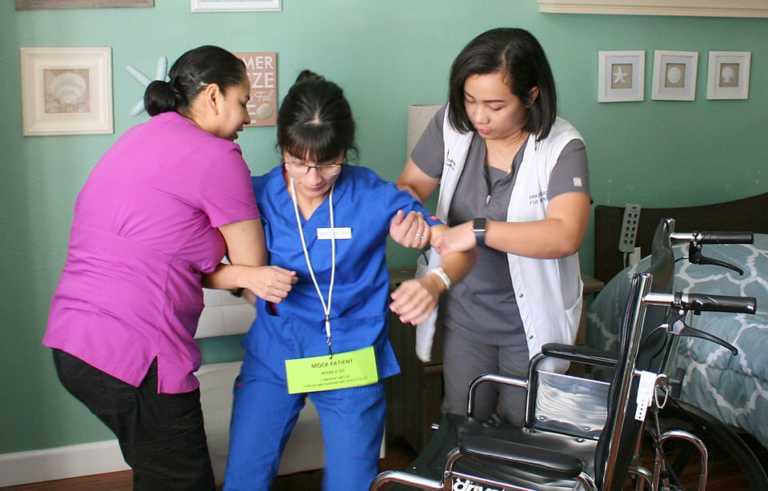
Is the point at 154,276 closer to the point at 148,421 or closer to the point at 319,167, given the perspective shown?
the point at 148,421

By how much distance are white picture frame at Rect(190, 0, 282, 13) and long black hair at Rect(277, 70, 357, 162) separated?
112 centimetres

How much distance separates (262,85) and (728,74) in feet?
6.46

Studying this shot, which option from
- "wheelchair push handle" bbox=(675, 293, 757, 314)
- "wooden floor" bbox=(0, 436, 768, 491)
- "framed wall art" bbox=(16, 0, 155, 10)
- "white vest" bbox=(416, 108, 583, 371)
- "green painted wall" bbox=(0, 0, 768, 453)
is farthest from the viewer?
"wooden floor" bbox=(0, 436, 768, 491)

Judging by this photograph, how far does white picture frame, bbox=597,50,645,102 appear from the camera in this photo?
10.6ft

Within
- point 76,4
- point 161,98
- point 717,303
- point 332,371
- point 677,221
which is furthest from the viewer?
point 677,221

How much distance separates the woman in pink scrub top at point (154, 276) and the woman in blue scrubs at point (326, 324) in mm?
136

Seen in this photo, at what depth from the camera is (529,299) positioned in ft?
6.42

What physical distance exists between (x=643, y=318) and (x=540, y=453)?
297 millimetres

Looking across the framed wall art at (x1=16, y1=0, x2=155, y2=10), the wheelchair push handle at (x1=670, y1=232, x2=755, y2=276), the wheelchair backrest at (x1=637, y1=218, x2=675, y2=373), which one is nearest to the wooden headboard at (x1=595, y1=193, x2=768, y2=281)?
the wheelchair push handle at (x1=670, y1=232, x2=755, y2=276)

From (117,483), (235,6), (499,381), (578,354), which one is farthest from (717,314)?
(117,483)

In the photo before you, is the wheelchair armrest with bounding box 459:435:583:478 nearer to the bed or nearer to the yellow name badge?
the yellow name badge

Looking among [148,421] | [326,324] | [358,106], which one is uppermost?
[358,106]

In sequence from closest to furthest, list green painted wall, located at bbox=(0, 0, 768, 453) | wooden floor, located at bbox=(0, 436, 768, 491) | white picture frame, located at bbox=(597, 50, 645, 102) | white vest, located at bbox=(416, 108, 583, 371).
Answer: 1. white vest, located at bbox=(416, 108, 583, 371)
2. green painted wall, located at bbox=(0, 0, 768, 453)
3. wooden floor, located at bbox=(0, 436, 768, 491)
4. white picture frame, located at bbox=(597, 50, 645, 102)

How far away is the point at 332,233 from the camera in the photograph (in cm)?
183
